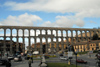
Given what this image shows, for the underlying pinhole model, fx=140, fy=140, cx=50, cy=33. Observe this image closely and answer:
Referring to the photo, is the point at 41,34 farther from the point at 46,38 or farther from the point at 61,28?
the point at 61,28

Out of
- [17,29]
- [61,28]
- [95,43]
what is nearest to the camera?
[95,43]

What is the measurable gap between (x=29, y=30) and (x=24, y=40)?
6700 mm

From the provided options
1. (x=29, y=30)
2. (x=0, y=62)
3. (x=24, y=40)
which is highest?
(x=29, y=30)

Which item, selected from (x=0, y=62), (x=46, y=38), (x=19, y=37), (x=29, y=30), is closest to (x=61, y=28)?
(x=46, y=38)

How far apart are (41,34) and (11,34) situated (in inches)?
705

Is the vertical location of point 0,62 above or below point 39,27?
below

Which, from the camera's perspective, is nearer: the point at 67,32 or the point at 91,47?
the point at 91,47

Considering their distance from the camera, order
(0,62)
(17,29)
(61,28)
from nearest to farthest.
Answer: (0,62) → (17,29) → (61,28)

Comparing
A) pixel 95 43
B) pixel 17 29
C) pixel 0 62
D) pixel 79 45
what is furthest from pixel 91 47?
pixel 0 62

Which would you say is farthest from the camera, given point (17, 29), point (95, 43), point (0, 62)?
point (17, 29)

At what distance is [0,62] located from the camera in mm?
29469

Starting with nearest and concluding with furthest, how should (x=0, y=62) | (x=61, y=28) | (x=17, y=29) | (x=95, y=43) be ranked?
(x=0, y=62), (x=95, y=43), (x=17, y=29), (x=61, y=28)

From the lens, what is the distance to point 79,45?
282 feet

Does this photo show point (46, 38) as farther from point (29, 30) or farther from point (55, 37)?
point (29, 30)
